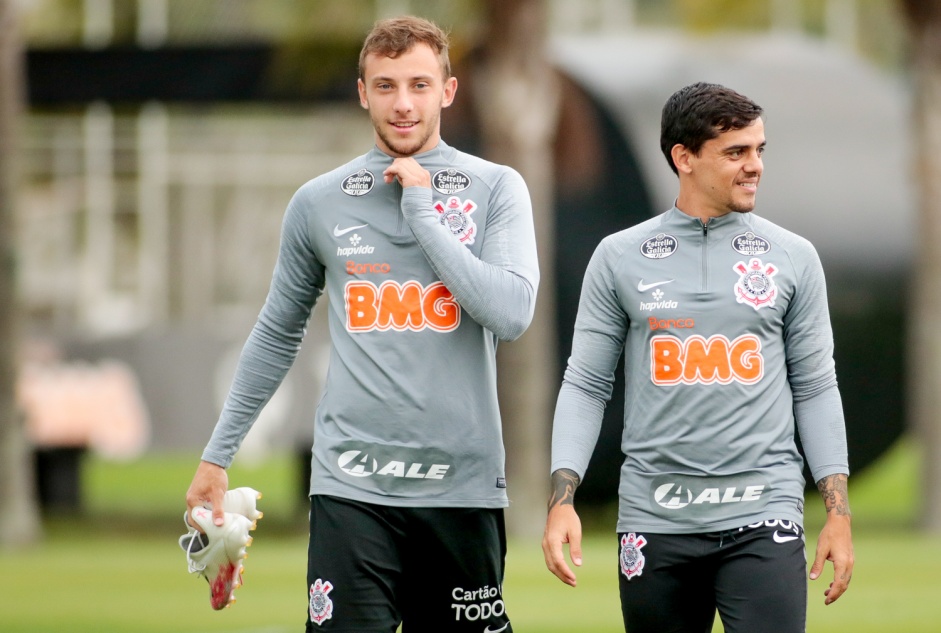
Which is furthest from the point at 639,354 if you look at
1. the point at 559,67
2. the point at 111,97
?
the point at 111,97

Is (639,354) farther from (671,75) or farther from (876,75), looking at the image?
(876,75)

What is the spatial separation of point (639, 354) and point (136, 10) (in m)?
27.6

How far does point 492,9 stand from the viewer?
16469 millimetres

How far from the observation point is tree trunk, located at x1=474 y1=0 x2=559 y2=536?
16.5 meters

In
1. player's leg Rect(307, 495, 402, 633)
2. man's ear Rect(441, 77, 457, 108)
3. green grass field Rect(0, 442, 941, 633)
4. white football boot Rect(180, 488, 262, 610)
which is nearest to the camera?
player's leg Rect(307, 495, 402, 633)

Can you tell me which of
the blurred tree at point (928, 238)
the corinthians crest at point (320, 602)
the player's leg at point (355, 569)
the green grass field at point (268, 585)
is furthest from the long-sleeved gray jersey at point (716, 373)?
the blurred tree at point (928, 238)

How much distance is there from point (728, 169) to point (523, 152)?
37.8ft

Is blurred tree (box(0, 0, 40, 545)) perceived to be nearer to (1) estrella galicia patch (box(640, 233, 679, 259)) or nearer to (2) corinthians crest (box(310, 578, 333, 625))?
(2) corinthians crest (box(310, 578, 333, 625))

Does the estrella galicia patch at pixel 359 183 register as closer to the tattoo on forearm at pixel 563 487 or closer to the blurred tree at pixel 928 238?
the tattoo on forearm at pixel 563 487

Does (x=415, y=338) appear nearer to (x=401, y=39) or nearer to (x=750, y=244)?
(x=401, y=39)

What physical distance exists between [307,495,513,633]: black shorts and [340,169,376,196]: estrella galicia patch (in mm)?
918

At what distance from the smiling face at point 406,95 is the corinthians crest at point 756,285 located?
0.98 metres

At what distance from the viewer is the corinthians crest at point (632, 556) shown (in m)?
5.09

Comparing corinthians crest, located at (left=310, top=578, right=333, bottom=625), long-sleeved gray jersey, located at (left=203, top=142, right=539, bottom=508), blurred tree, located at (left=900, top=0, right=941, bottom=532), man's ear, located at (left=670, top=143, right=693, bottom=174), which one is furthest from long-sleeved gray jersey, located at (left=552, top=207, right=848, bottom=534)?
blurred tree, located at (left=900, top=0, right=941, bottom=532)
